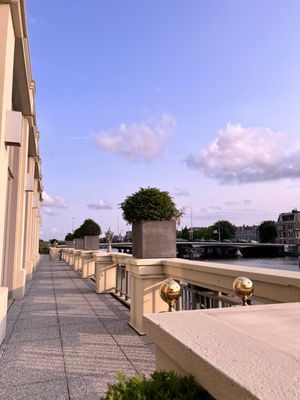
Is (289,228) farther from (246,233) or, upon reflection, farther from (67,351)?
(67,351)

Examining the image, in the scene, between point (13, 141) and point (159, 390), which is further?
point (13, 141)

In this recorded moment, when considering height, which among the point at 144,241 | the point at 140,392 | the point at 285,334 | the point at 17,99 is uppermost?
the point at 17,99

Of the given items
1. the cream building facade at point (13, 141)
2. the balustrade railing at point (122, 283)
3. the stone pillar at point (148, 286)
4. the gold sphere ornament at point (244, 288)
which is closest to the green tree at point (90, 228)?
the cream building facade at point (13, 141)

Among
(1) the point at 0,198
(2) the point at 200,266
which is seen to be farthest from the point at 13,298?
(2) the point at 200,266

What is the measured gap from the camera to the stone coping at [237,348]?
3.35ft

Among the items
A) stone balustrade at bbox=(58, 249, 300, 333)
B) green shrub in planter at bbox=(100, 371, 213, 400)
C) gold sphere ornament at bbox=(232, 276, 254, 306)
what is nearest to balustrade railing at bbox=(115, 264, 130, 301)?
stone balustrade at bbox=(58, 249, 300, 333)

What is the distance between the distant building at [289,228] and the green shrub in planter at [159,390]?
Answer: 4418 inches

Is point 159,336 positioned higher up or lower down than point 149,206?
lower down

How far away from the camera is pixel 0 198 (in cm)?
495

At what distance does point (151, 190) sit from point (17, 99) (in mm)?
4297

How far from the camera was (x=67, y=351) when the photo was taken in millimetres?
4332

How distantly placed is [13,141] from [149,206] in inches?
99.8

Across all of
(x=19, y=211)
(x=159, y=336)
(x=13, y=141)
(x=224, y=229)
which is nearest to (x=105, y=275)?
(x=19, y=211)

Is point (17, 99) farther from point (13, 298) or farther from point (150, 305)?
point (150, 305)
